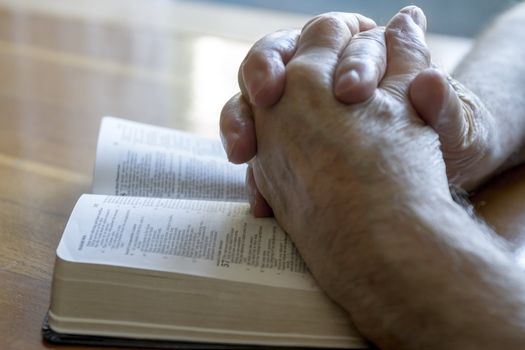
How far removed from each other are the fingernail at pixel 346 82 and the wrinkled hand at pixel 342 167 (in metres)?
0.01

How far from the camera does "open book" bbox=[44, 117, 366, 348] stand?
2.06 ft

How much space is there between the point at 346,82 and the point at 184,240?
200 millimetres

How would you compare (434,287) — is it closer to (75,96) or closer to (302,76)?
(302,76)

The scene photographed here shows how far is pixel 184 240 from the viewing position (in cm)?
69

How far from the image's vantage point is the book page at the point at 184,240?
65 cm

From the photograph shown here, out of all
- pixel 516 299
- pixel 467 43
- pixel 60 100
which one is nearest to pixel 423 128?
pixel 516 299

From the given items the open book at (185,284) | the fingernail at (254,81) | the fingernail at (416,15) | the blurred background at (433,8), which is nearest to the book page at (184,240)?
the open book at (185,284)

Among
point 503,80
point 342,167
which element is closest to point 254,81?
point 342,167

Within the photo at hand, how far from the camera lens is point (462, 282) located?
0.57 m

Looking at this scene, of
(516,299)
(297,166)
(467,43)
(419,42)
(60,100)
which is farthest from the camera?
(467,43)

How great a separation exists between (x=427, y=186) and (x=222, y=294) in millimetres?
189

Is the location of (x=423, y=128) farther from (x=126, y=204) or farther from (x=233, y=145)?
(x=126, y=204)

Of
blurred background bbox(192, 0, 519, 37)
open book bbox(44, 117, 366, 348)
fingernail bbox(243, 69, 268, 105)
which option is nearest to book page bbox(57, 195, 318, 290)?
open book bbox(44, 117, 366, 348)

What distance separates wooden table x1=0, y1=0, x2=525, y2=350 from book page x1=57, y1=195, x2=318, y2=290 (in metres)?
0.08
